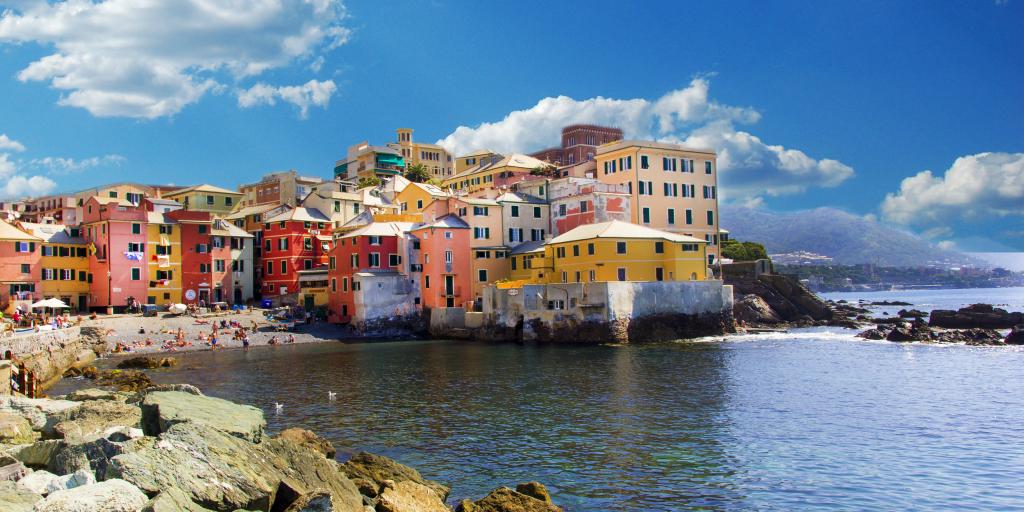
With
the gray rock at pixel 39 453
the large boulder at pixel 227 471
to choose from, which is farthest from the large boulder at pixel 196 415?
the gray rock at pixel 39 453

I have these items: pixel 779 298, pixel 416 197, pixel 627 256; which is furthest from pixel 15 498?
pixel 779 298

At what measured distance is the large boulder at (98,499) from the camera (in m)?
11.6

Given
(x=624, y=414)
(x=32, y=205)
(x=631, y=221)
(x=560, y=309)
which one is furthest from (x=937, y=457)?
(x=32, y=205)

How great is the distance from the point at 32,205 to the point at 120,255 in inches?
1980

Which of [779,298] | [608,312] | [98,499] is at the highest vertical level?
[779,298]

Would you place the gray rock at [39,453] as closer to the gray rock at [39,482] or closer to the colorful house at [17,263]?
the gray rock at [39,482]

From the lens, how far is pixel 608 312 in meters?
59.0

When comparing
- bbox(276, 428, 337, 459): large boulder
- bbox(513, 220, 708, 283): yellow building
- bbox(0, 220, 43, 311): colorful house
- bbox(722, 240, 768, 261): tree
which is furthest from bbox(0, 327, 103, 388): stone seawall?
bbox(722, 240, 768, 261): tree

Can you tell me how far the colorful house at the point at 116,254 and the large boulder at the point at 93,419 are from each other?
56124 mm

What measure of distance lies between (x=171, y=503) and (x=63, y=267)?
7495 centimetres

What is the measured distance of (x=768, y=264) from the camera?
298 feet

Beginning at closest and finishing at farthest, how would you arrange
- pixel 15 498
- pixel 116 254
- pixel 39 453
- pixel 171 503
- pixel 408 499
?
pixel 171 503 < pixel 15 498 < pixel 39 453 < pixel 408 499 < pixel 116 254

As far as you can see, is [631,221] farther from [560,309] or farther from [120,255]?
[120,255]

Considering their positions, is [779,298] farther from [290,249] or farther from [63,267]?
[63,267]
